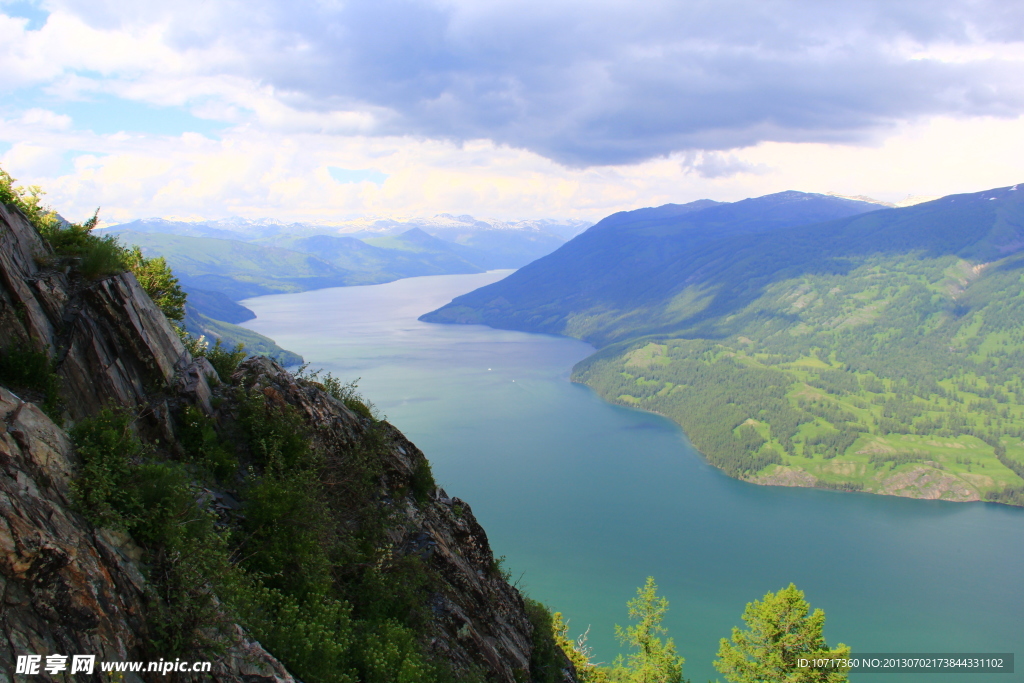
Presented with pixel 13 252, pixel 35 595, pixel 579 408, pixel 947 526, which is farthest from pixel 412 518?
pixel 579 408

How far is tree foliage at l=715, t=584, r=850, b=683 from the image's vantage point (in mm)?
21484

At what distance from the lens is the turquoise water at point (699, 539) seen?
6206 cm

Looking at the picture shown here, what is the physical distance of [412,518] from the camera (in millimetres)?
14141

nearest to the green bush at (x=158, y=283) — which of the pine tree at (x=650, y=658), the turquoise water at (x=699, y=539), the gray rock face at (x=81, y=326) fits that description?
the gray rock face at (x=81, y=326)

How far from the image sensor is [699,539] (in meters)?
80.6

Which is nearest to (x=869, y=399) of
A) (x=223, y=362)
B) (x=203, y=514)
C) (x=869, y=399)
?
(x=869, y=399)

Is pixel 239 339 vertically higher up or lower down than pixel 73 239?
lower down

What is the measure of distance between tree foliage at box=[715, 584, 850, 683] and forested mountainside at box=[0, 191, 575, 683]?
10730 millimetres

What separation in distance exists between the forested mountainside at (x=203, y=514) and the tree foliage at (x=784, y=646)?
10730mm

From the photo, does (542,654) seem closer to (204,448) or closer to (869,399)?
(204,448)

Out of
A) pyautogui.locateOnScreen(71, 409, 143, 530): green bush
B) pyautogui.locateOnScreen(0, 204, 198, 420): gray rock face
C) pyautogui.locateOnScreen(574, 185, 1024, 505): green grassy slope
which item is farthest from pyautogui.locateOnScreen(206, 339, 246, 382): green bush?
pyautogui.locateOnScreen(574, 185, 1024, 505): green grassy slope

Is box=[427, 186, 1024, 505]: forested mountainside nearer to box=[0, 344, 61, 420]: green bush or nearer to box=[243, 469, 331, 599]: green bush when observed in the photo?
box=[243, 469, 331, 599]: green bush

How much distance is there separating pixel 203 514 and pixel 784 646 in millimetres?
21795

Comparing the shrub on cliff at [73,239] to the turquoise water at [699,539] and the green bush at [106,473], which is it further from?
the turquoise water at [699,539]
